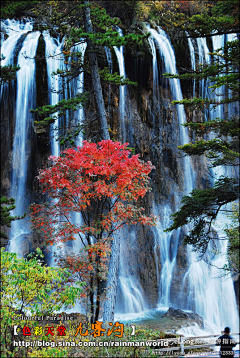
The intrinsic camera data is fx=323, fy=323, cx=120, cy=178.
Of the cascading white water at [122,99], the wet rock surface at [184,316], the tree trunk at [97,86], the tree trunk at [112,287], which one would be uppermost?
the cascading white water at [122,99]

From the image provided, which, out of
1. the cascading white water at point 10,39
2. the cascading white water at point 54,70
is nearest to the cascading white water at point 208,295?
the cascading white water at point 54,70

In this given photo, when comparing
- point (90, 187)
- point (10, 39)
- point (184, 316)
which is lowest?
point (184, 316)

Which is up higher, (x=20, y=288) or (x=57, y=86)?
(x=57, y=86)

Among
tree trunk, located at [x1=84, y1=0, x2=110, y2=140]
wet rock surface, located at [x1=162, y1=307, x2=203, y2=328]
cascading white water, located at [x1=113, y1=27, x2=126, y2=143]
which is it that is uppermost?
cascading white water, located at [x1=113, y1=27, x2=126, y2=143]

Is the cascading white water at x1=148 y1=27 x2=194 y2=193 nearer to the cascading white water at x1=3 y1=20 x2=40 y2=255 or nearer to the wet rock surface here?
the cascading white water at x1=3 y1=20 x2=40 y2=255

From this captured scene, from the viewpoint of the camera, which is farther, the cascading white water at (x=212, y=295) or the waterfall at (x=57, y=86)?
the waterfall at (x=57, y=86)

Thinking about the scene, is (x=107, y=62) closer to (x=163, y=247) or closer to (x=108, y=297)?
(x=163, y=247)

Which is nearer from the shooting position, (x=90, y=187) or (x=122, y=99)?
(x=90, y=187)

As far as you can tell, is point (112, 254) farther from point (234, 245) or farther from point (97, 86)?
point (97, 86)

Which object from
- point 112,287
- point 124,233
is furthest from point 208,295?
point 112,287

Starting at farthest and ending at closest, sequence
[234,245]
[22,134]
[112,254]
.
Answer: [22,134] < [234,245] < [112,254]

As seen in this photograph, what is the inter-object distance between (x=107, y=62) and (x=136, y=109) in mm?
3247

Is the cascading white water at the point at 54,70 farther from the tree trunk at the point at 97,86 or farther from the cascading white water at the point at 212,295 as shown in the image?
the cascading white water at the point at 212,295

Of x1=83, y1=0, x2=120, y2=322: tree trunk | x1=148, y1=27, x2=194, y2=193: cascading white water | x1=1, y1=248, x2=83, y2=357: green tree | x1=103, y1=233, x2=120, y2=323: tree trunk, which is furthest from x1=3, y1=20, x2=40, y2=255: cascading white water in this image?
x1=1, y1=248, x2=83, y2=357: green tree
